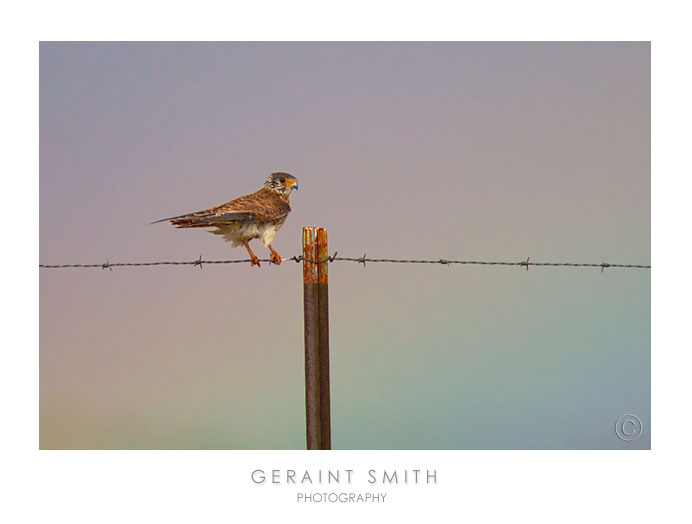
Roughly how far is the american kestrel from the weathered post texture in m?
0.78

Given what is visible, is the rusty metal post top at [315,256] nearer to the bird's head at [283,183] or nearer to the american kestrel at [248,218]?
the american kestrel at [248,218]

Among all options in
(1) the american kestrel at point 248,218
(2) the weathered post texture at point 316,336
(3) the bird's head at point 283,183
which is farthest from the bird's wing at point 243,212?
(2) the weathered post texture at point 316,336

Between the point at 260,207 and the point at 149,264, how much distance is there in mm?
1443

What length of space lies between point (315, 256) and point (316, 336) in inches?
23.8

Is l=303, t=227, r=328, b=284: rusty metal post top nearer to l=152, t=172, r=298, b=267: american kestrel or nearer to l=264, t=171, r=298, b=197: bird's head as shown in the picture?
l=152, t=172, r=298, b=267: american kestrel

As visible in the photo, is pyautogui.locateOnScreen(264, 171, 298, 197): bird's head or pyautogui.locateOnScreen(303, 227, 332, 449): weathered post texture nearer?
pyautogui.locateOnScreen(303, 227, 332, 449): weathered post texture

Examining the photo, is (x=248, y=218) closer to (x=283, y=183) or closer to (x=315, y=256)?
(x=283, y=183)

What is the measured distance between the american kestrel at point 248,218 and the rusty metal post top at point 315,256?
28.9 inches

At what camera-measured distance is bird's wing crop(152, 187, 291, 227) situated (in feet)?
18.4

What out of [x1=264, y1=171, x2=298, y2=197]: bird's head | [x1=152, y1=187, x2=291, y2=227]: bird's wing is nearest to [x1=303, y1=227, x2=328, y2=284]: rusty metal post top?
[x1=152, y1=187, x2=291, y2=227]: bird's wing

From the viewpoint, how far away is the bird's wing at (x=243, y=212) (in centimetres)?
560

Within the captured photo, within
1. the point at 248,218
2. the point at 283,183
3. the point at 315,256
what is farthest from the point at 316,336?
the point at 283,183
